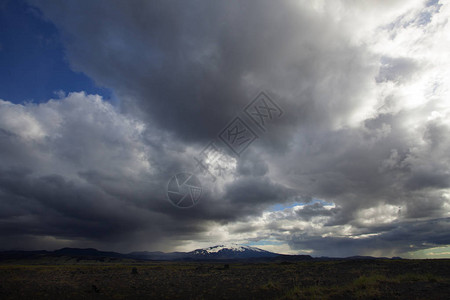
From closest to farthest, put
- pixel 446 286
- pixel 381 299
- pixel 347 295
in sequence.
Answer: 1. pixel 381 299
2. pixel 347 295
3. pixel 446 286

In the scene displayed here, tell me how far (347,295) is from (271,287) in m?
8.95

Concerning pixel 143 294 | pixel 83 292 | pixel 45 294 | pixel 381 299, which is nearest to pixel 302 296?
pixel 381 299

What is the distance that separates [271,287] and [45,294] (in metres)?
23.6

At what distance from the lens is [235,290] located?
2802cm

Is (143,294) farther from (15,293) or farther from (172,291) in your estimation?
(15,293)

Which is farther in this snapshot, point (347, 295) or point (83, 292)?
point (83, 292)

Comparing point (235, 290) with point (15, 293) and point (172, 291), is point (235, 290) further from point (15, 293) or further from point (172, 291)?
point (15, 293)

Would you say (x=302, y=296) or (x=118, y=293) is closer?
(x=302, y=296)

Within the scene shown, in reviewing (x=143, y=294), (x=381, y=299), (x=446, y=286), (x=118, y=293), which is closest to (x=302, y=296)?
(x=381, y=299)

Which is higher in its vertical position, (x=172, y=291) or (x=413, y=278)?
(x=413, y=278)

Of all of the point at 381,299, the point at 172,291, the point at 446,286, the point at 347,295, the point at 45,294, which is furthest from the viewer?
the point at 172,291

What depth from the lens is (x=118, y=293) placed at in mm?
27453

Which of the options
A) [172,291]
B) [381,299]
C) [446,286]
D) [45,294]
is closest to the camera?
[381,299]

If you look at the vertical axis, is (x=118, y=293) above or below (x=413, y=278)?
below
